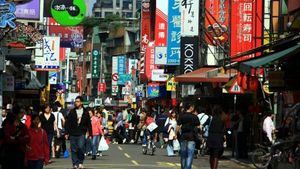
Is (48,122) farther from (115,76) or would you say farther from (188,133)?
(115,76)

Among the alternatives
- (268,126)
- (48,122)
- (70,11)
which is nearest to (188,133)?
(48,122)

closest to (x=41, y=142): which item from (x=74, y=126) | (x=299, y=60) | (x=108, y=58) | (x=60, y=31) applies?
(x=74, y=126)

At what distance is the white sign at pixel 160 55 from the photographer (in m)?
51.6

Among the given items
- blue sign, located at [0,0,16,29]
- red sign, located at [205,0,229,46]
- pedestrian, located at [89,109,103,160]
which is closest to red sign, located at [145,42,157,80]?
red sign, located at [205,0,229,46]

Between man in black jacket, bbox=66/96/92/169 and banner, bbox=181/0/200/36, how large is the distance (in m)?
20.1

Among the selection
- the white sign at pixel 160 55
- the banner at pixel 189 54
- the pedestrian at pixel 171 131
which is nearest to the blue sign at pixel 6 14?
the pedestrian at pixel 171 131

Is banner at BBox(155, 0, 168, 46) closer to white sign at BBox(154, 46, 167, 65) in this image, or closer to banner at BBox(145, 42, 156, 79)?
white sign at BBox(154, 46, 167, 65)

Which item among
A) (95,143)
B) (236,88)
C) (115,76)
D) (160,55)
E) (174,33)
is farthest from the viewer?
(115,76)

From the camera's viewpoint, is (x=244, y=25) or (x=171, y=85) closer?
(x=244, y=25)

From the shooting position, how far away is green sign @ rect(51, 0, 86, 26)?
24578mm

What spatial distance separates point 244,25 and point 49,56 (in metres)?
12.8

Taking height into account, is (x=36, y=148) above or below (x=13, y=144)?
below

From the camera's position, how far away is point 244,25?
30375 millimetres

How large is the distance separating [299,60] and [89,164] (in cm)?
717
